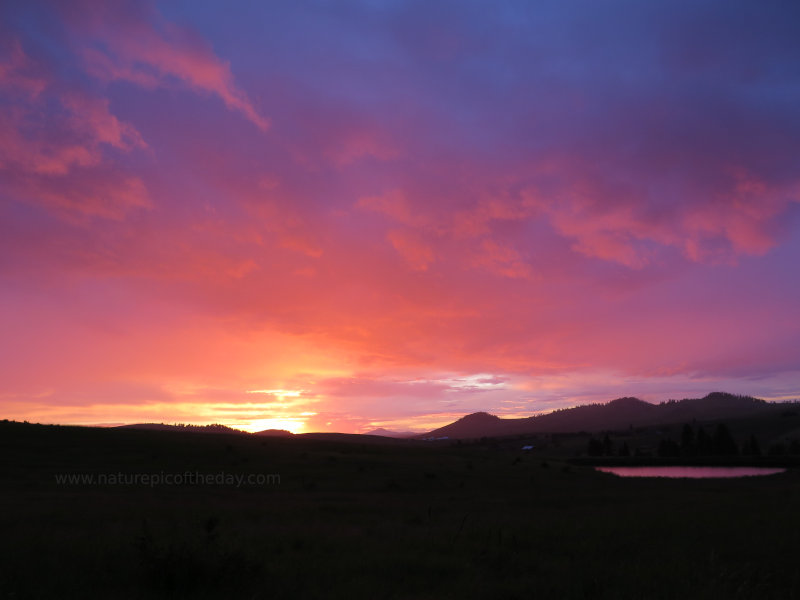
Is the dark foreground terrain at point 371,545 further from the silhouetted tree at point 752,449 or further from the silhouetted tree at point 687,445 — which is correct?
the silhouetted tree at point 687,445

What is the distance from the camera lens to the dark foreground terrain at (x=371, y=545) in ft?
31.3

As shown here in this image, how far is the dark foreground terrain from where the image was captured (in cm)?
954

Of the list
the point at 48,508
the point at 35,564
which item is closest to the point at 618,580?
the point at 35,564

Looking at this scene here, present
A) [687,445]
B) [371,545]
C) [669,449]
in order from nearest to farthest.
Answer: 1. [371,545]
2. [687,445]
3. [669,449]

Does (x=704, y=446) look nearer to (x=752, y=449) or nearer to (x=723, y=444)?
(x=723, y=444)

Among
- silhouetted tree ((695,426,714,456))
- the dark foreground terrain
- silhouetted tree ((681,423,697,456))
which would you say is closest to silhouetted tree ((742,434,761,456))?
silhouetted tree ((695,426,714,456))

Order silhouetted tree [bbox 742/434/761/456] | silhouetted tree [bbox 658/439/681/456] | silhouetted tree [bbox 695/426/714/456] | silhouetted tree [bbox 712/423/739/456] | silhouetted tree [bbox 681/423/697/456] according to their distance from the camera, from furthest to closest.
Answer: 1. silhouetted tree [bbox 658/439/681/456]
2. silhouetted tree [bbox 681/423/697/456]
3. silhouetted tree [bbox 695/426/714/456]
4. silhouetted tree [bbox 712/423/739/456]
5. silhouetted tree [bbox 742/434/761/456]

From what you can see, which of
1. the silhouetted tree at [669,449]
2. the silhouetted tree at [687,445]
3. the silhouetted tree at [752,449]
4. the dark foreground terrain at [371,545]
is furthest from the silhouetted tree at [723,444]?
the dark foreground terrain at [371,545]

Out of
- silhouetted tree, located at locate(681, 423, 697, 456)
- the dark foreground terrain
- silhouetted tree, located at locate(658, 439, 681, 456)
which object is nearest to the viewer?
the dark foreground terrain

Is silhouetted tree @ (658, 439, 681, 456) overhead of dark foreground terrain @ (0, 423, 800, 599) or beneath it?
beneath

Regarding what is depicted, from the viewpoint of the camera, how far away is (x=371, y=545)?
43.9ft

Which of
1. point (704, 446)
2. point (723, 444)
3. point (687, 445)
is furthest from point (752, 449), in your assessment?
point (687, 445)

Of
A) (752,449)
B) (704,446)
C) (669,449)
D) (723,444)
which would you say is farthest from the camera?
(669,449)

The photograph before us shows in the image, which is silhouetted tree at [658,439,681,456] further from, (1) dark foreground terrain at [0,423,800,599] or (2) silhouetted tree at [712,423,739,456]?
(1) dark foreground terrain at [0,423,800,599]
